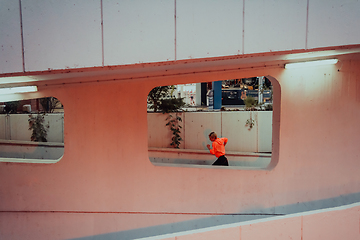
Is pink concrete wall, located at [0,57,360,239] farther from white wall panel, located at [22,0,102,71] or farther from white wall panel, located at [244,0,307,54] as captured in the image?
white wall panel, located at [22,0,102,71]

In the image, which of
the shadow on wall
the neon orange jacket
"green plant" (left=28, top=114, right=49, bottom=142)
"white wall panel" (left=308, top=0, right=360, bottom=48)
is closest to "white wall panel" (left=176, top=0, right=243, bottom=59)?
"white wall panel" (left=308, top=0, right=360, bottom=48)

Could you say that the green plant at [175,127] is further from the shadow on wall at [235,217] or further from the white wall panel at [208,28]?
the white wall panel at [208,28]

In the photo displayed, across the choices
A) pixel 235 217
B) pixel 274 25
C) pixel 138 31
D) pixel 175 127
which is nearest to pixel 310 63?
pixel 274 25

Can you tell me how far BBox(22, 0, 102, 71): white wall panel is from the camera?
3.17 meters

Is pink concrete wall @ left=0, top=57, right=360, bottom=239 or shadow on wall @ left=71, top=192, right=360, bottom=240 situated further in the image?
shadow on wall @ left=71, top=192, right=360, bottom=240

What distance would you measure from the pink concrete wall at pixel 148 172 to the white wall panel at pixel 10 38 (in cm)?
220

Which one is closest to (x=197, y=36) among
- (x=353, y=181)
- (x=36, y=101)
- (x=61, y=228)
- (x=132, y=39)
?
(x=132, y=39)

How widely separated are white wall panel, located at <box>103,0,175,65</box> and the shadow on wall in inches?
157

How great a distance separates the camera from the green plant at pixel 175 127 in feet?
25.7

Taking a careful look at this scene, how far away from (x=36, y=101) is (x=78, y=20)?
1303 centimetres

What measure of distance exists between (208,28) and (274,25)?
0.89m

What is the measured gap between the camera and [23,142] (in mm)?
9281

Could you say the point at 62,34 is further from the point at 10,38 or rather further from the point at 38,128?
A: the point at 38,128

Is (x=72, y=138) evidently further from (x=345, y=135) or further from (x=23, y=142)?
(x=345, y=135)
